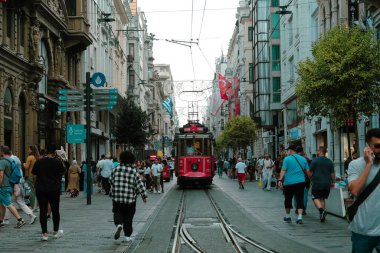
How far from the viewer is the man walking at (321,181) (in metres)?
14.7

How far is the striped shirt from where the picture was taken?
1103cm

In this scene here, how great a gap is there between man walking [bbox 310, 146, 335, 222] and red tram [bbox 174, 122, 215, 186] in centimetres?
1897

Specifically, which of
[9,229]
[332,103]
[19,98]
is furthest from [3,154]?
[19,98]

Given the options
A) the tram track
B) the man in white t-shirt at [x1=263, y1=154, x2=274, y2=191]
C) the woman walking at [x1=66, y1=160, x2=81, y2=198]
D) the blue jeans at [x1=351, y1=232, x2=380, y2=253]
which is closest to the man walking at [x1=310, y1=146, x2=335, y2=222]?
the tram track

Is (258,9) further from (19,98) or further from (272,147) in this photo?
(19,98)

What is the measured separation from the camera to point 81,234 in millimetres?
12750

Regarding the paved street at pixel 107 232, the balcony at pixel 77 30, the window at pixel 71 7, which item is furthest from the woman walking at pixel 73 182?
the window at pixel 71 7

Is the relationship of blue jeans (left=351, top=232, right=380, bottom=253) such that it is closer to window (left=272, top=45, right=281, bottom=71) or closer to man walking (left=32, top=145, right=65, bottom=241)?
man walking (left=32, top=145, right=65, bottom=241)

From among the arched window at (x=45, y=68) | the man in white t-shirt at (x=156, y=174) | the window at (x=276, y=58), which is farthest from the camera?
the window at (x=276, y=58)

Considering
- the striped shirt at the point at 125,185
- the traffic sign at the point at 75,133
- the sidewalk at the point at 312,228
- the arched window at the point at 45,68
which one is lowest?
the sidewalk at the point at 312,228

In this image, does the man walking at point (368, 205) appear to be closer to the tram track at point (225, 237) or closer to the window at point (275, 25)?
the tram track at point (225, 237)

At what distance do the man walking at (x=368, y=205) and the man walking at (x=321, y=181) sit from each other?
9.17m

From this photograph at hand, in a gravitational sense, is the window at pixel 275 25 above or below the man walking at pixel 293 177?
above

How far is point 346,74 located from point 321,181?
24.1ft
